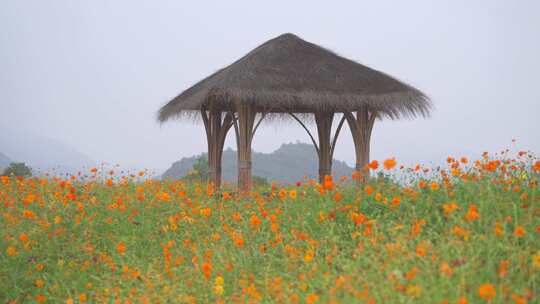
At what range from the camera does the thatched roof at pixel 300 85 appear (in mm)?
11016

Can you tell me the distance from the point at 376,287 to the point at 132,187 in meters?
6.53

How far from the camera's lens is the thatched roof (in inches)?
434

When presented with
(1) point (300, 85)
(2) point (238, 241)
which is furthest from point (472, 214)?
(1) point (300, 85)

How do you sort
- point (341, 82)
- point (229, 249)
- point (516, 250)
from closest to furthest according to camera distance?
point (516, 250)
point (229, 249)
point (341, 82)

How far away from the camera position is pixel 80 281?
19.5 ft

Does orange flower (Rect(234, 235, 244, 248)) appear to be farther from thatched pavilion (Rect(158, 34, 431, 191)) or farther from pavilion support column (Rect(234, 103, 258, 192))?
pavilion support column (Rect(234, 103, 258, 192))

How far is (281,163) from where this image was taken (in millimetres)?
64375

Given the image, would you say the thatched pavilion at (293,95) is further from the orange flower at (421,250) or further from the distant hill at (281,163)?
the distant hill at (281,163)

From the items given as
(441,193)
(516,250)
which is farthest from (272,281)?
(441,193)

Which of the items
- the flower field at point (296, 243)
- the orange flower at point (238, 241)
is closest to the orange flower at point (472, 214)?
the flower field at point (296, 243)

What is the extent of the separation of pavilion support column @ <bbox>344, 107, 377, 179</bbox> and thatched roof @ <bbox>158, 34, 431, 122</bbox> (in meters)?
0.26

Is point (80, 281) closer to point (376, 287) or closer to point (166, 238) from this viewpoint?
point (166, 238)

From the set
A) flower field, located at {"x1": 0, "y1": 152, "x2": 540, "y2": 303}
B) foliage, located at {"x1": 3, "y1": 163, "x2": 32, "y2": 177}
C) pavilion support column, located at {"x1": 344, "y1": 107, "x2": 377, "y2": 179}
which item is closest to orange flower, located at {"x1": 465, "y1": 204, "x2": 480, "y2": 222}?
flower field, located at {"x1": 0, "y1": 152, "x2": 540, "y2": 303}

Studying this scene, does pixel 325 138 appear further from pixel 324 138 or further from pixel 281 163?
pixel 281 163
